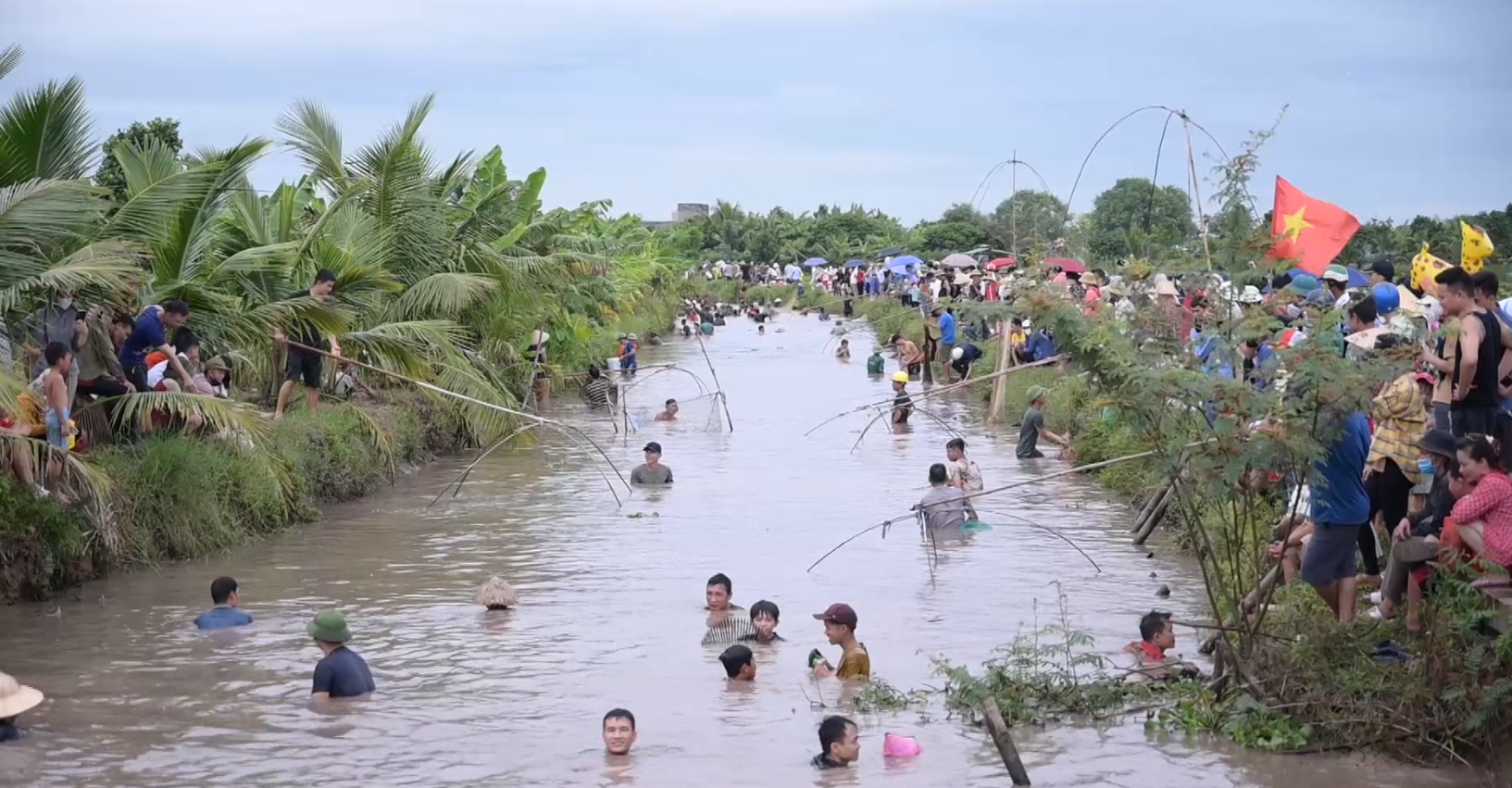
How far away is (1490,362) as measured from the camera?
9.51 meters

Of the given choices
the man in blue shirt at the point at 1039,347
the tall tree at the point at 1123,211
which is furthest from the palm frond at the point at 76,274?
the man in blue shirt at the point at 1039,347

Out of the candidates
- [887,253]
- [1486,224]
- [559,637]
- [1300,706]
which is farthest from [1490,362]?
[887,253]

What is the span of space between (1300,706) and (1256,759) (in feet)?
1.31

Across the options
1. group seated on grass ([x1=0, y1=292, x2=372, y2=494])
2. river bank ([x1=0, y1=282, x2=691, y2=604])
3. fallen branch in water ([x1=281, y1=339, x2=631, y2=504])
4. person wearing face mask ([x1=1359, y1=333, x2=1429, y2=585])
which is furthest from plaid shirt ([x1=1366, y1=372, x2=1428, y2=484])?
river bank ([x1=0, y1=282, x2=691, y2=604])

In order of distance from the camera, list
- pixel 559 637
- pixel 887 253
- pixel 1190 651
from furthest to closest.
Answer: pixel 887 253 < pixel 559 637 < pixel 1190 651

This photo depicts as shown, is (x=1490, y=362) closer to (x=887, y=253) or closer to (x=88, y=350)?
(x=88, y=350)

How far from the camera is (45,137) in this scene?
523 inches

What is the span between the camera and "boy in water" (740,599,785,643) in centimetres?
1266

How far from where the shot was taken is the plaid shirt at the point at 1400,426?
10.2 m

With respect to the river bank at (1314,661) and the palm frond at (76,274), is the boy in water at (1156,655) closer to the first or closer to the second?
the river bank at (1314,661)

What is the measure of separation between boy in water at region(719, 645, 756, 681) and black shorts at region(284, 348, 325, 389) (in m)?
9.04

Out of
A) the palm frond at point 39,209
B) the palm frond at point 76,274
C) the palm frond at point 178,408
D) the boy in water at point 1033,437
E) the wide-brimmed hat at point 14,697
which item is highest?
the palm frond at point 39,209

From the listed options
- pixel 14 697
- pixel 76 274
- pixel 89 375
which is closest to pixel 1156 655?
pixel 14 697

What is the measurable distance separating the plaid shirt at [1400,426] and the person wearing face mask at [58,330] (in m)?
9.68
